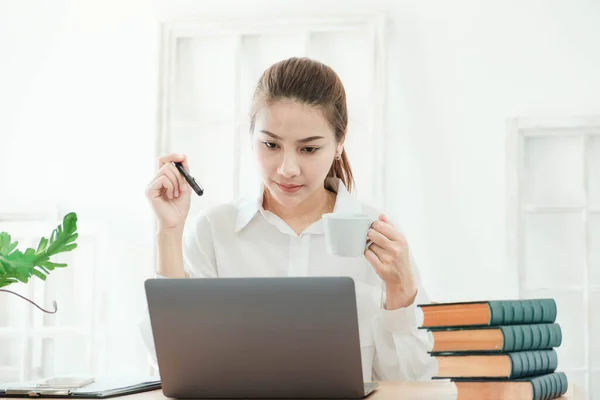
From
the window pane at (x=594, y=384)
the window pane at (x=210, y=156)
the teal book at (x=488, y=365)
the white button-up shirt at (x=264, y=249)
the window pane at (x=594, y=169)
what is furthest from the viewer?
the window pane at (x=210, y=156)

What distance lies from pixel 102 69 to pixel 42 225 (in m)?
0.84

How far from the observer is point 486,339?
1201 millimetres

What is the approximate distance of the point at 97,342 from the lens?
12.5ft

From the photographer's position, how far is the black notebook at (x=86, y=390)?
4.66 feet

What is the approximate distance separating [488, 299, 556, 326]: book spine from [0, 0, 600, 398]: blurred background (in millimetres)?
2230

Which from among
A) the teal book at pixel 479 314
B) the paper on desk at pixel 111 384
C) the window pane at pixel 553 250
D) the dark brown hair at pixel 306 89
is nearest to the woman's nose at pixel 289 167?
the dark brown hair at pixel 306 89

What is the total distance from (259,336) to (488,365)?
0.35 m

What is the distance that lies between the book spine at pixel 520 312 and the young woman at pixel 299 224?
0.31m

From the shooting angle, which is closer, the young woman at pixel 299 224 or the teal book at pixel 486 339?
the teal book at pixel 486 339

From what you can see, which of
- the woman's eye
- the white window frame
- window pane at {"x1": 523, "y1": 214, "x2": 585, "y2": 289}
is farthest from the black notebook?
window pane at {"x1": 523, "y1": 214, "x2": 585, "y2": 289}

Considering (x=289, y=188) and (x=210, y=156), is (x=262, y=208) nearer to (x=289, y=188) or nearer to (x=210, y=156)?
(x=289, y=188)

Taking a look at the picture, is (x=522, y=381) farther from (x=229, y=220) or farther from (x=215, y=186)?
(x=215, y=186)

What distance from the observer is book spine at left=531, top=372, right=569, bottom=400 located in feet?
4.00

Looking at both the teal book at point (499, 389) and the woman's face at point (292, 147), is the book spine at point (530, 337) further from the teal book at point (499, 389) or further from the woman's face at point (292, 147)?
the woman's face at point (292, 147)
